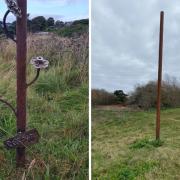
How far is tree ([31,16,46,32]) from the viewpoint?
328cm

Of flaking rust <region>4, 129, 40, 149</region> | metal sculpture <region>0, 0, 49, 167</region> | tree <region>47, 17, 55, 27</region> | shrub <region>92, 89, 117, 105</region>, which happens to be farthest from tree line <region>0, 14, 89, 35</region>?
flaking rust <region>4, 129, 40, 149</region>

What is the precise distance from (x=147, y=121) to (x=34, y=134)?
135 cm

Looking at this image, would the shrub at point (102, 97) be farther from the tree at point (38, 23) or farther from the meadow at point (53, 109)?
the tree at point (38, 23)

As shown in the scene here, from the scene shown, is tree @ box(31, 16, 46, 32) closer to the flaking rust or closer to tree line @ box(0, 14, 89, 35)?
tree line @ box(0, 14, 89, 35)

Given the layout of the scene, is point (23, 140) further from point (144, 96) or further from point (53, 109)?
point (144, 96)

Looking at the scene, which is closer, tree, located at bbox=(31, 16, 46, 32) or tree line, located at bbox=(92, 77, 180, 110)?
tree, located at bbox=(31, 16, 46, 32)

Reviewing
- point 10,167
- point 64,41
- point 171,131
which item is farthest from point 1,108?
point 171,131

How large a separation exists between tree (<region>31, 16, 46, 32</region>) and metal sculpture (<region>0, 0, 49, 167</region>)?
209mm

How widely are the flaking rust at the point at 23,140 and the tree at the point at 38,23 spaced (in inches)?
30.3

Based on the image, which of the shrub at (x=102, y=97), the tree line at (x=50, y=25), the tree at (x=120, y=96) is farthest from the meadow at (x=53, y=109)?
the tree at (x=120, y=96)

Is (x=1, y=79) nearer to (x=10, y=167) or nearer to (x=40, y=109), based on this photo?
(x=40, y=109)

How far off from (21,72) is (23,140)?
0.48 m

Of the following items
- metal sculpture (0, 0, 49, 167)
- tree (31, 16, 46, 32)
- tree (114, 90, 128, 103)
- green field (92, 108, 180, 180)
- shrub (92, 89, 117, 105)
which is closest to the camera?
metal sculpture (0, 0, 49, 167)

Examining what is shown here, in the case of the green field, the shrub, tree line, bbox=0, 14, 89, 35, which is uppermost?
tree line, bbox=0, 14, 89, 35
